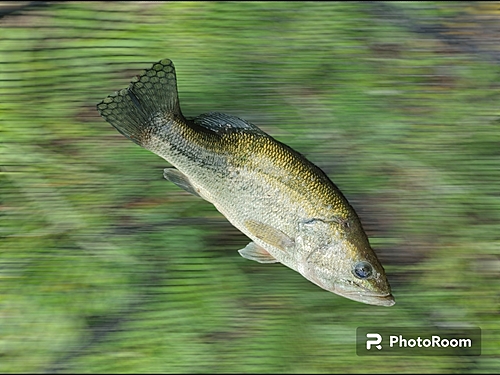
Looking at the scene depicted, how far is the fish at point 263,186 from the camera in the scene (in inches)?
52.6

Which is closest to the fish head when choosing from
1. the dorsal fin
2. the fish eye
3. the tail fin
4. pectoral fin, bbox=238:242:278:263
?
the fish eye

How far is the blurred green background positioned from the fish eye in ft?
0.67

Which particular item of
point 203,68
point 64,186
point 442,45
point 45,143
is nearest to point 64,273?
point 64,186

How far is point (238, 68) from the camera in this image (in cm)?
163

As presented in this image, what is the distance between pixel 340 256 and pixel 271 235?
14 cm

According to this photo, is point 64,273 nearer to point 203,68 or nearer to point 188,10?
point 203,68

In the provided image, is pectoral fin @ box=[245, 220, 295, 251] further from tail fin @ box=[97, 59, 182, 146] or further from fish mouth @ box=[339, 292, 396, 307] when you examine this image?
tail fin @ box=[97, 59, 182, 146]

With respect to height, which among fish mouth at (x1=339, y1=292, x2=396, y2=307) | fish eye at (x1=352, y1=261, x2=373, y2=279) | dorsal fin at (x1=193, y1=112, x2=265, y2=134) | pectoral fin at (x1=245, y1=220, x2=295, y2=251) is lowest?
fish mouth at (x1=339, y1=292, x2=396, y2=307)

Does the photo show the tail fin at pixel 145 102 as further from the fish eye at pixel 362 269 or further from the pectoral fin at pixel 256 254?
→ the fish eye at pixel 362 269

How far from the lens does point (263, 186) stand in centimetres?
135

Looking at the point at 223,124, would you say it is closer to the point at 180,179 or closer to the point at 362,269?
the point at 180,179

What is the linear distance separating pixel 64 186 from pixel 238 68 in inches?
19.1

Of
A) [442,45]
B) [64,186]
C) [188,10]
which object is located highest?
[188,10]

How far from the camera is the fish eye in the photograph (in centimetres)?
134
